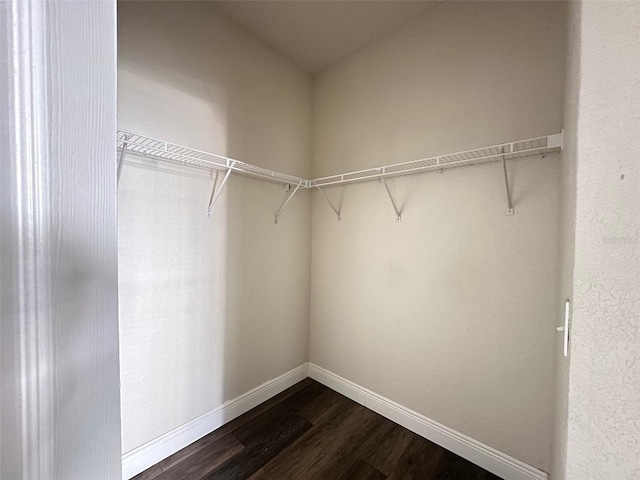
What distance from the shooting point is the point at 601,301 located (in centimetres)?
46

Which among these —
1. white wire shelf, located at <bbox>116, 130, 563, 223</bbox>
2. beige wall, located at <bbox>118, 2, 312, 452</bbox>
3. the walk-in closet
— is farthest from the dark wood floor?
white wire shelf, located at <bbox>116, 130, 563, 223</bbox>

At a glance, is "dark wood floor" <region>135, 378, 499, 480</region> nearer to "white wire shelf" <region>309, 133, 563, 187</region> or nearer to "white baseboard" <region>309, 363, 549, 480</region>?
"white baseboard" <region>309, 363, 549, 480</region>

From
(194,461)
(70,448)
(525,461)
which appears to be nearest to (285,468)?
(194,461)

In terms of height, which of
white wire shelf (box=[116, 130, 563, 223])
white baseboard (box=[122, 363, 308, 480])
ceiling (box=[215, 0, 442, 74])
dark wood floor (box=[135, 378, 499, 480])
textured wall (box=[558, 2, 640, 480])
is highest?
ceiling (box=[215, 0, 442, 74])

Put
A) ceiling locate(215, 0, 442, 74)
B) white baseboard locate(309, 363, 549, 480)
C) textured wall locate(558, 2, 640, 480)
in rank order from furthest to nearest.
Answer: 1. ceiling locate(215, 0, 442, 74)
2. white baseboard locate(309, 363, 549, 480)
3. textured wall locate(558, 2, 640, 480)

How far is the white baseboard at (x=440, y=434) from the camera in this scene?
135 cm

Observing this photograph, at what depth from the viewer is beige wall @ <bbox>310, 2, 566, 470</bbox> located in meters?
1.30

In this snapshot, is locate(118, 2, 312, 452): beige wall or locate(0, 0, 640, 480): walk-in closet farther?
locate(118, 2, 312, 452): beige wall

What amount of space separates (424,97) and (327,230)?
1.13 metres

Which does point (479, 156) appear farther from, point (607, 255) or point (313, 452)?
point (313, 452)

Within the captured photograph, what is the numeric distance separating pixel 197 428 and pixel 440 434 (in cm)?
146

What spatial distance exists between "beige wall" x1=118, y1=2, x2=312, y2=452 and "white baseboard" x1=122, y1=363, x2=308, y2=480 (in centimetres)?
5

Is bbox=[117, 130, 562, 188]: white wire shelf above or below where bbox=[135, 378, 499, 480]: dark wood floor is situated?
above

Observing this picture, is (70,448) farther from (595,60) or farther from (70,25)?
(595,60)
